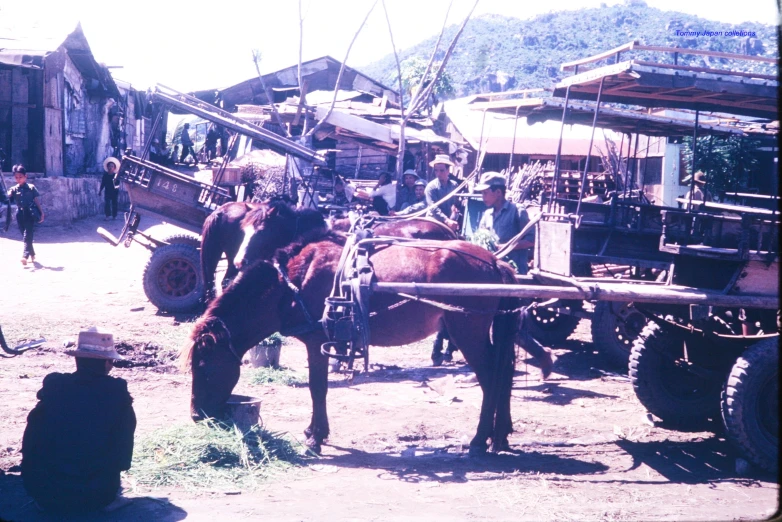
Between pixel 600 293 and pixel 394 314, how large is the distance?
172cm

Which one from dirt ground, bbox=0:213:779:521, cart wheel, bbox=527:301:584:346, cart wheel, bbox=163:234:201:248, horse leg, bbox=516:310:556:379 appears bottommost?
dirt ground, bbox=0:213:779:521

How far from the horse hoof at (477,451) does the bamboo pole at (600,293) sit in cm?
130

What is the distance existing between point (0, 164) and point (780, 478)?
60.9 ft

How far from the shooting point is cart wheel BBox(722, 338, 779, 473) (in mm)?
5176

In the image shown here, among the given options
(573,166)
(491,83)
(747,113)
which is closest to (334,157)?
(573,166)

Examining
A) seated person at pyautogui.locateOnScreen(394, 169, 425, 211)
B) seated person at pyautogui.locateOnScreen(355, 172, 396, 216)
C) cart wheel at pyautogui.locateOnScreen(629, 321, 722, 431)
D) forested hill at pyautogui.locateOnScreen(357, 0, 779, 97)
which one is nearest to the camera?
cart wheel at pyautogui.locateOnScreen(629, 321, 722, 431)

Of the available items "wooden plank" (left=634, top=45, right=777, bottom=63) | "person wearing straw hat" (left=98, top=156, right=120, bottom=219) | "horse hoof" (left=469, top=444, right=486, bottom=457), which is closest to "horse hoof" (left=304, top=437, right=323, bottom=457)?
"horse hoof" (left=469, top=444, right=486, bottom=457)

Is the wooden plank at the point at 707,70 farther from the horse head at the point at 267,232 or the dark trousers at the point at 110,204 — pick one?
the dark trousers at the point at 110,204

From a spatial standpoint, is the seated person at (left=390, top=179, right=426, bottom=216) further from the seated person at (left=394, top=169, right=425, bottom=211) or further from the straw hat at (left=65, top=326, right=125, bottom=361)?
the straw hat at (left=65, top=326, right=125, bottom=361)

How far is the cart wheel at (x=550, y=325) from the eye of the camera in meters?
9.68

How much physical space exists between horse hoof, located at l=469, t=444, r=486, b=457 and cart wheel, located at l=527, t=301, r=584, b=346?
162 inches

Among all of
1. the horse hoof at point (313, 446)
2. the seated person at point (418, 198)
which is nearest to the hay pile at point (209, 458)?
the horse hoof at point (313, 446)

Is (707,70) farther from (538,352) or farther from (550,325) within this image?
(550,325)

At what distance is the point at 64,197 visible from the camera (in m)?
19.4
